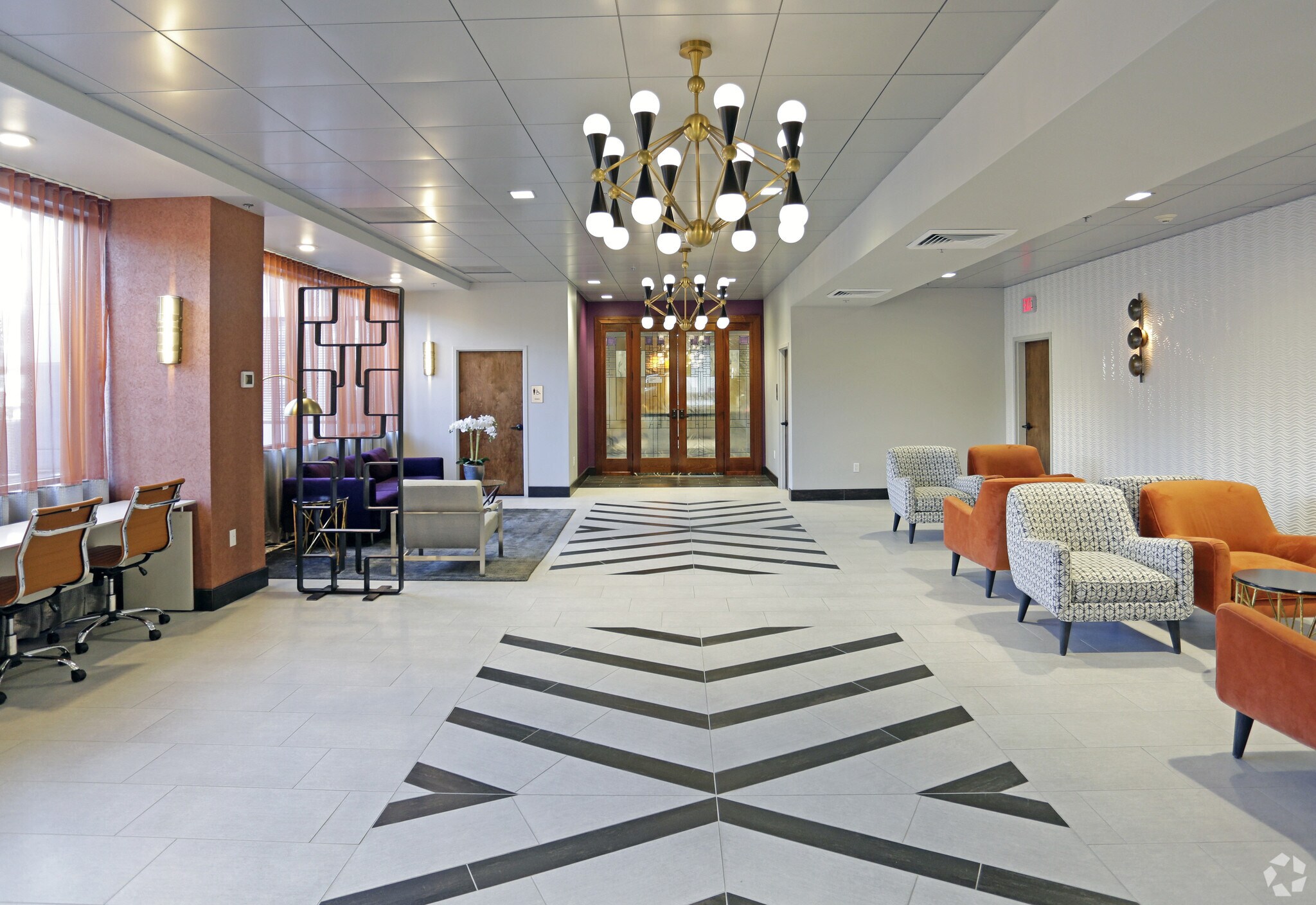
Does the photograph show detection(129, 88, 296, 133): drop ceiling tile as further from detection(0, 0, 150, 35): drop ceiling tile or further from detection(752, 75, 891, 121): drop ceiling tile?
detection(752, 75, 891, 121): drop ceiling tile

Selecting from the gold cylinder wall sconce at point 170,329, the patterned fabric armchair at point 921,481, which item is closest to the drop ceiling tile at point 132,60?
the gold cylinder wall sconce at point 170,329

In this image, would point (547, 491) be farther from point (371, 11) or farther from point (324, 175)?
point (371, 11)

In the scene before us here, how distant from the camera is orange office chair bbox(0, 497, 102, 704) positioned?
370 centimetres

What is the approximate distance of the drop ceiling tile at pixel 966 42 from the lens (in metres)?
3.23

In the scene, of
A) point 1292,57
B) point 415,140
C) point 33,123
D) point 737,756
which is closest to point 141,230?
point 33,123

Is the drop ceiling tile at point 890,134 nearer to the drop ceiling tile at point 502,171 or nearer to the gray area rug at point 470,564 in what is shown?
the drop ceiling tile at point 502,171

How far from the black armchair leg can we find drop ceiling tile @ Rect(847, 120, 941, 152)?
3353mm

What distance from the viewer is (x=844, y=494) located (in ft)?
34.2

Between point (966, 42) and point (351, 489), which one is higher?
point (966, 42)

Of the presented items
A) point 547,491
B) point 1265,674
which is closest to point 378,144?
point 1265,674

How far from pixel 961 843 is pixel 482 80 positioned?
3.85m

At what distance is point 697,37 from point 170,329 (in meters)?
3.95

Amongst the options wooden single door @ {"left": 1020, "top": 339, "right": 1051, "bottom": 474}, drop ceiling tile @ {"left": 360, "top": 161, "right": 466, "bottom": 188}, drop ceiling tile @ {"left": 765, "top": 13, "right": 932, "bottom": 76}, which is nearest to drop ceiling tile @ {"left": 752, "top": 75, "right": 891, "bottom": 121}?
drop ceiling tile @ {"left": 765, "top": 13, "right": 932, "bottom": 76}

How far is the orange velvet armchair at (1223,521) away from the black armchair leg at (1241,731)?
195 centimetres
